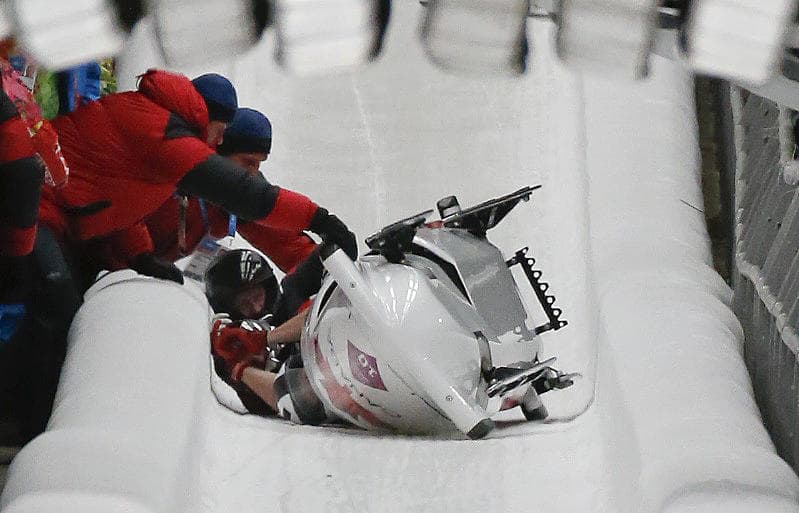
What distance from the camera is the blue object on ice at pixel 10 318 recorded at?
6.41 ft

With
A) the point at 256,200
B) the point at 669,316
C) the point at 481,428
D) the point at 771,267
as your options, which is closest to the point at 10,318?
the point at 256,200

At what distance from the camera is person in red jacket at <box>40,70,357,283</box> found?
73.3 inches

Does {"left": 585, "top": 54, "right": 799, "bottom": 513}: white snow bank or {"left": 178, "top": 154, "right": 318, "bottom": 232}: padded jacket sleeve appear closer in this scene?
{"left": 585, "top": 54, "right": 799, "bottom": 513}: white snow bank

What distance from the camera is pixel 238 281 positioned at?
195cm

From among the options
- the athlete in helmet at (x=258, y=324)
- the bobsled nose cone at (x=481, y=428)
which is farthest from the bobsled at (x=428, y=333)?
the athlete in helmet at (x=258, y=324)

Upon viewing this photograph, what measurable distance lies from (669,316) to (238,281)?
0.67 metres

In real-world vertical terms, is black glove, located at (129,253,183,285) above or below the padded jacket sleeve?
below

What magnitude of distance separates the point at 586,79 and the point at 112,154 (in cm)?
100

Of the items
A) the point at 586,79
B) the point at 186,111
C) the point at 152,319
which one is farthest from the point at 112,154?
the point at 586,79

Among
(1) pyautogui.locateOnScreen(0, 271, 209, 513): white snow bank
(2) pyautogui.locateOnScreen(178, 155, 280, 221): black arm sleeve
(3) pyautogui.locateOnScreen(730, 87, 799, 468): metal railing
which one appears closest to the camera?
(1) pyautogui.locateOnScreen(0, 271, 209, 513): white snow bank

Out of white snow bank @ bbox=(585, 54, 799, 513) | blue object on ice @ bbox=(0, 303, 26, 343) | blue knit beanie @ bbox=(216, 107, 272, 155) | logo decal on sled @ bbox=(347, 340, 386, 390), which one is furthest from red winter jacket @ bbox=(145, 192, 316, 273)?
white snow bank @ bbox=(585, 54, 799, 513)

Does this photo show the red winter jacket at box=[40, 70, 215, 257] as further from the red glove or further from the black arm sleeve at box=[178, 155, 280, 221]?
the red glove

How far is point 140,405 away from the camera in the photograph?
164 centimetres

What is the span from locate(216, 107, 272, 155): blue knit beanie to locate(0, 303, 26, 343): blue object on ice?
1.33ft
